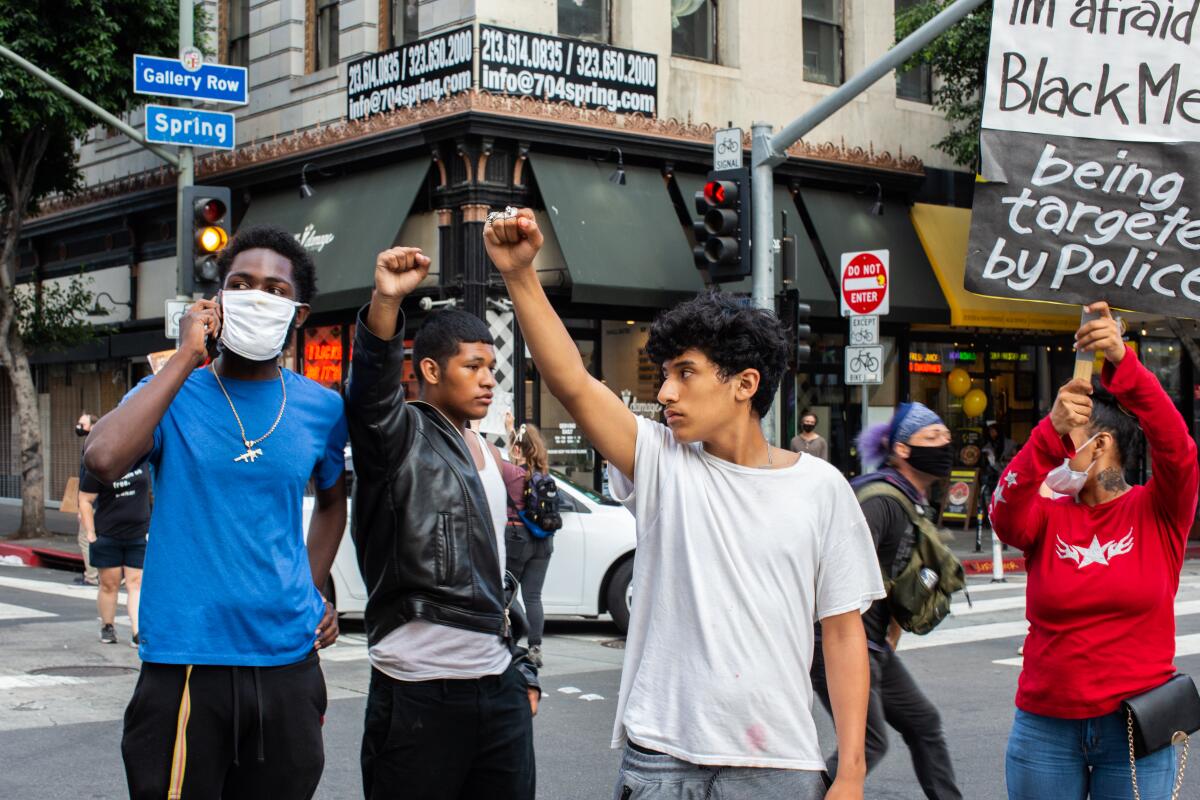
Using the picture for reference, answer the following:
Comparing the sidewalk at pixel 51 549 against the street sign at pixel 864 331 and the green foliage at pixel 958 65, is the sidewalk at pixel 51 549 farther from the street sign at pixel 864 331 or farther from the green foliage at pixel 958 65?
the green foliage at pixel 958 65

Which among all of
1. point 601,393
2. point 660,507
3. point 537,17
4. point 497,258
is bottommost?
point 660,507

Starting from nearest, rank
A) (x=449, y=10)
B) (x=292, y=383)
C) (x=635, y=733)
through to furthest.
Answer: (x=635, y=733), (x=292, y=383), (x=449, y=10)

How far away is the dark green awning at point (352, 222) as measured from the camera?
18.8 m

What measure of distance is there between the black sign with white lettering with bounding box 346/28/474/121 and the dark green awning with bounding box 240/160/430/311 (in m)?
0.89

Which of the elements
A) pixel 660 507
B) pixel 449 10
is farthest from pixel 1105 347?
pixel 449 10

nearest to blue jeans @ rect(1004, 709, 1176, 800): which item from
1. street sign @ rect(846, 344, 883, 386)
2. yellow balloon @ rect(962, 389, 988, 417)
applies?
street sign @ rect(846, 344, 883, 386)

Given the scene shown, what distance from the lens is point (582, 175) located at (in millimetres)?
18953

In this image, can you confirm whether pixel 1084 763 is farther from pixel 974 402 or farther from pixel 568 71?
pixel 974 402

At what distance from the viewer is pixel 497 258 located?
3109mm

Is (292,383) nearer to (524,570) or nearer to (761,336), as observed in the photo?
(761,336)

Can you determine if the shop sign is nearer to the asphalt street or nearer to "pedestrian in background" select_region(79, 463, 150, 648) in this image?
the asphalt street

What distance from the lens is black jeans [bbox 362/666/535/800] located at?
12.3 ft

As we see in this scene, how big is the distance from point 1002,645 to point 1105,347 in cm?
798

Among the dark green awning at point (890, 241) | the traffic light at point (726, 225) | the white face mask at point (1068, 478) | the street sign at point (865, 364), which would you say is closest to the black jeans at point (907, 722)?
the white face mask at point (1068, 478)
